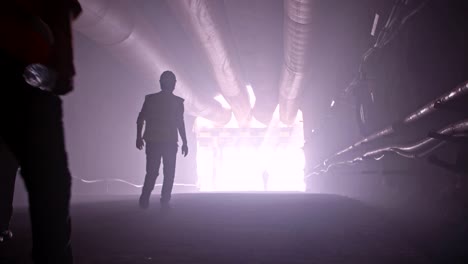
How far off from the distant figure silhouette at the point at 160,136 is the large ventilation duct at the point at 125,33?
201 cm

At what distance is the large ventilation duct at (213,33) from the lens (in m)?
5.08

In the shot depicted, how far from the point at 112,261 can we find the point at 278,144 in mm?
19781

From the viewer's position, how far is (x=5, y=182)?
67.2 inches

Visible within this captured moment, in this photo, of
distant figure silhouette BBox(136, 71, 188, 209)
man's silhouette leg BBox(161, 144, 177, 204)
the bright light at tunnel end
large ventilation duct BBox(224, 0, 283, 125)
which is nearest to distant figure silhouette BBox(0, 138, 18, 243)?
distant figure silhouette BBox(136, 71, 188, 209)

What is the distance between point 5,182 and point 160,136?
182 cm

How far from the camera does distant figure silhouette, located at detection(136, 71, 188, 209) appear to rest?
345 cm

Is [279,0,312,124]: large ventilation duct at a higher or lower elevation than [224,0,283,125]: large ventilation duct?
lower

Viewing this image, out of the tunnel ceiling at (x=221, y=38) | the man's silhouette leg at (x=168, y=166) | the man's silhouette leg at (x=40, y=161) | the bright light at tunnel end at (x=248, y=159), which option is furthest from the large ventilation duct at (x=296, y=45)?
the bright light at tunnel end at (x=248, y=159)

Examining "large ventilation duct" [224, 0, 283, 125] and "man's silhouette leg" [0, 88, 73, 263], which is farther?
"large ventilation duct" [224, 0, 283, 125]

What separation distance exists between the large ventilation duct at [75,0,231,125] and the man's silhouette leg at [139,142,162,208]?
8.36ft

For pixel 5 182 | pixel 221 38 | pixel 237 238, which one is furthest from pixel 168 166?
pixel 221 38

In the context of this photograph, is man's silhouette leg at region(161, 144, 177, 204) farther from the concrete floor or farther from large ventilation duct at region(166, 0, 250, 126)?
large ventilation duct at region(166, 0, 250, 126)

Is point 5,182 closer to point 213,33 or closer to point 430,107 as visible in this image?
point 430,107

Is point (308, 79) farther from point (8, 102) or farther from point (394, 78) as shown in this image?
point (8, 102)
